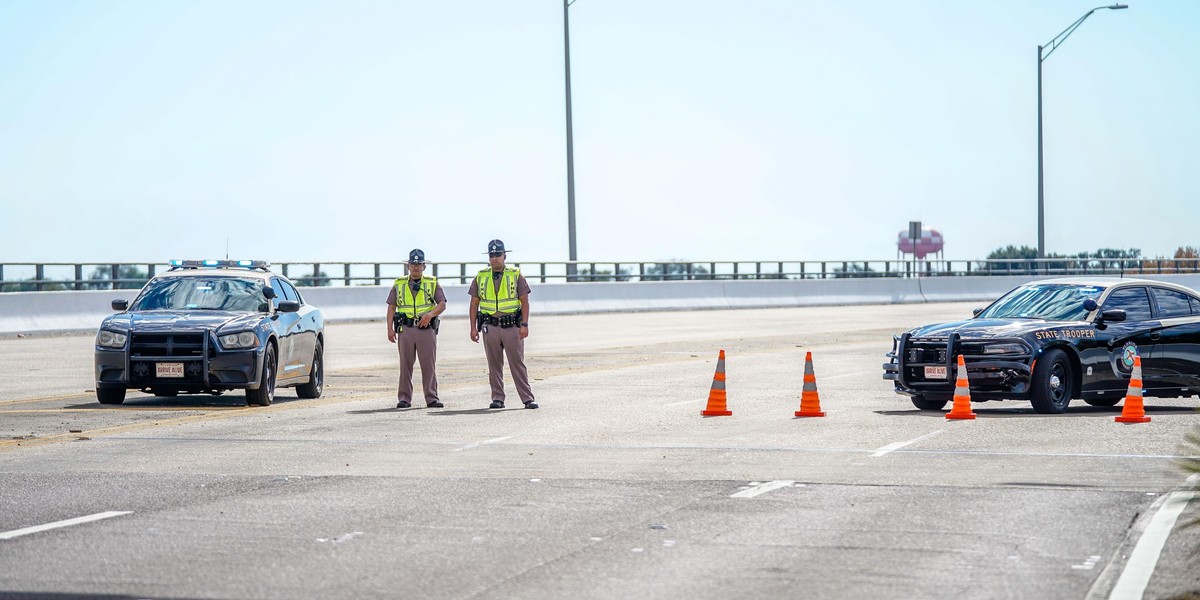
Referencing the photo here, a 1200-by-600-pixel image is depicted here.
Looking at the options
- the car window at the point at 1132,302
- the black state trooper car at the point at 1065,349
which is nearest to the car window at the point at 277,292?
the black state trooper car at the point at 1065,349

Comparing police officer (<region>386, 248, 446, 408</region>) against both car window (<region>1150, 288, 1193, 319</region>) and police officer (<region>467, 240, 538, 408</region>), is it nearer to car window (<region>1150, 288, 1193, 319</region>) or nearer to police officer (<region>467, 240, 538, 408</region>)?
police officer (<region>467, 240, 538, 408</region>)

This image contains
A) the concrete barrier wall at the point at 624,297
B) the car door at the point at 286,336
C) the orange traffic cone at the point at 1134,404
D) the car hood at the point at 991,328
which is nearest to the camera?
the orange traffic cone at the point at 1134,404

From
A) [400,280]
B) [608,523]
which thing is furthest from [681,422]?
[608,523]

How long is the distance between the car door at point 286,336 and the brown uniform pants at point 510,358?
2.57 m

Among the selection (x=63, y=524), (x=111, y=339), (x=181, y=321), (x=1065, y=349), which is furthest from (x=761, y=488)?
(x=111, y=339)

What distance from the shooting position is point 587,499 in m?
11.3

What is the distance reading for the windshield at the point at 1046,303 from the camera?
62.2 ft

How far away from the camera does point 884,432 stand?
1622 cm

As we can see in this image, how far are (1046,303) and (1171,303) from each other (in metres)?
1.47

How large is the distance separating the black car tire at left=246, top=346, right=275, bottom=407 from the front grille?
2.53 feet

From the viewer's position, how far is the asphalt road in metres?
8.41

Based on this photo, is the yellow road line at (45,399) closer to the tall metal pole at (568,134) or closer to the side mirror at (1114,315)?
the side mirror at (1114,315)

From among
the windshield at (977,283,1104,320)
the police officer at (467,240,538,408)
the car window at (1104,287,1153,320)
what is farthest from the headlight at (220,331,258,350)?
the car window at (1104,287,1153,320)

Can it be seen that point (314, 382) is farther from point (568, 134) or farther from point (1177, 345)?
point (568, 134)
